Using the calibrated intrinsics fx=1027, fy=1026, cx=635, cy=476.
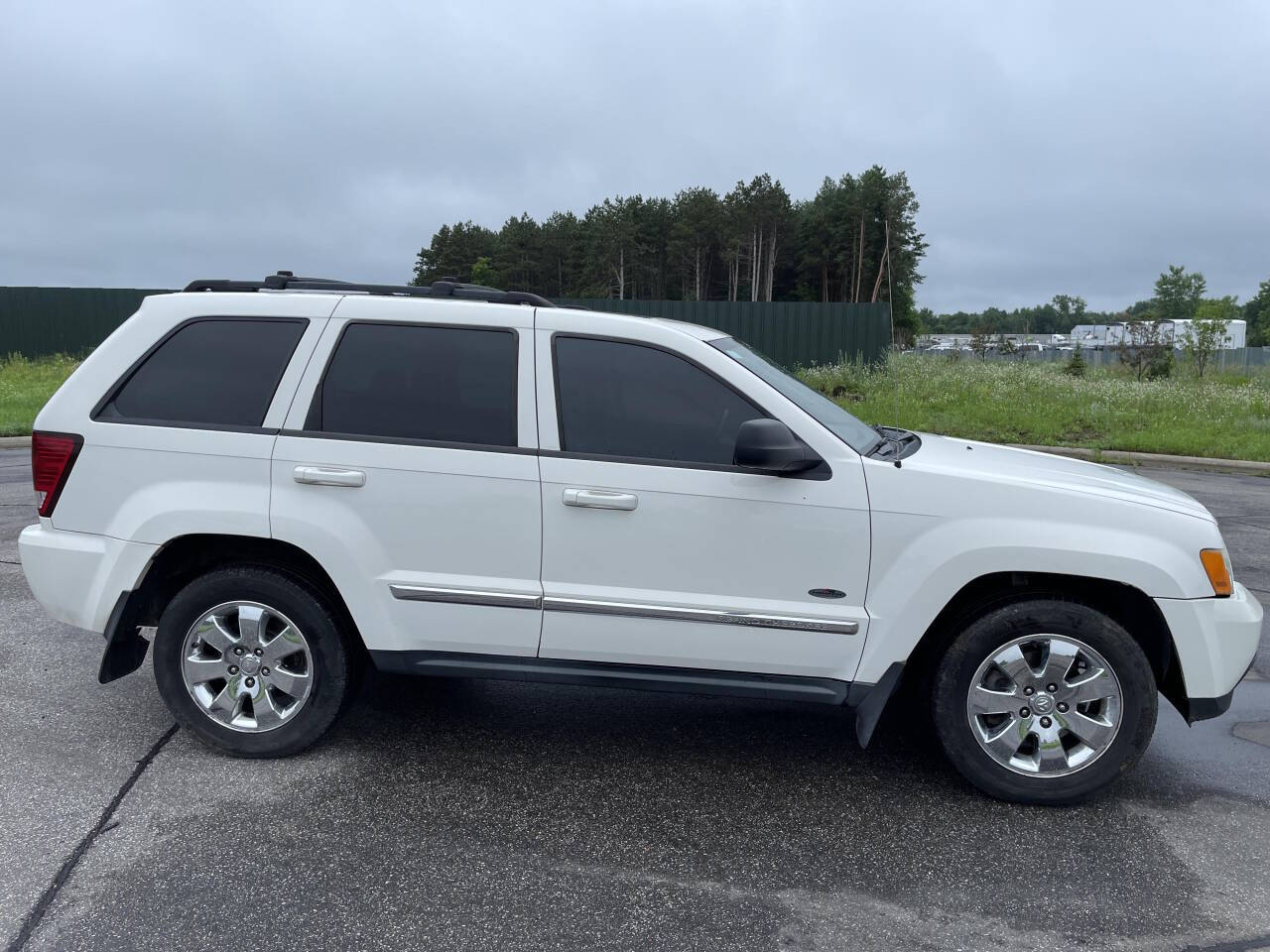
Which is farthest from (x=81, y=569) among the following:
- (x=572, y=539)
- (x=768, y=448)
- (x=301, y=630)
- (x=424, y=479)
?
(x=768, y=448)

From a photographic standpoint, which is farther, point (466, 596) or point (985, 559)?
point (466, 596)

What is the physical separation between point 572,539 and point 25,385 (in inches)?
887

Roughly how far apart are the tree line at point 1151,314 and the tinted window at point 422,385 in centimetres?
2551

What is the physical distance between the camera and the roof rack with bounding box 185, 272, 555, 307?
14.1ft

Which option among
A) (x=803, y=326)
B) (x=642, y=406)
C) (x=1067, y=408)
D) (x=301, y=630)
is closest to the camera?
(x=642, y=406)

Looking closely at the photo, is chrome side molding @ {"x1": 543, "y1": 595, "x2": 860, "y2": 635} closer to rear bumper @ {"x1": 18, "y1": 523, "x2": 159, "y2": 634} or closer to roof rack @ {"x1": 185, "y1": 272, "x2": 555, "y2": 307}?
roof rack @ {"x1": 185, "y1": 272, "x2": 555, "y2": 307}

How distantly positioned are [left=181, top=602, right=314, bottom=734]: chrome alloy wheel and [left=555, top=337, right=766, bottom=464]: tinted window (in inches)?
55.6

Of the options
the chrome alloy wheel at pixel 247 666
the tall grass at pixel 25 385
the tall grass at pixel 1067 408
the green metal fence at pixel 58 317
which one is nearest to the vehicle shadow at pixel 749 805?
the chrome alloy wheel at pixel 247 666

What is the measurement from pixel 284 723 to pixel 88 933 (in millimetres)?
1242

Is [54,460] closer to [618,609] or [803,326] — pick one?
[618,609]

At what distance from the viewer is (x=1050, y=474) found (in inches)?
161

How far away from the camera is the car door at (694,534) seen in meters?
3.82

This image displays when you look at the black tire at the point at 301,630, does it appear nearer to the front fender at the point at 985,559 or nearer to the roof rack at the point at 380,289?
the roof rack at the point at 380,289

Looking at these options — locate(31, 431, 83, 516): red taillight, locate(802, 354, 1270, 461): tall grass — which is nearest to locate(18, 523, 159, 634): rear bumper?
locate(31, 431, 83, 516): red taillight
